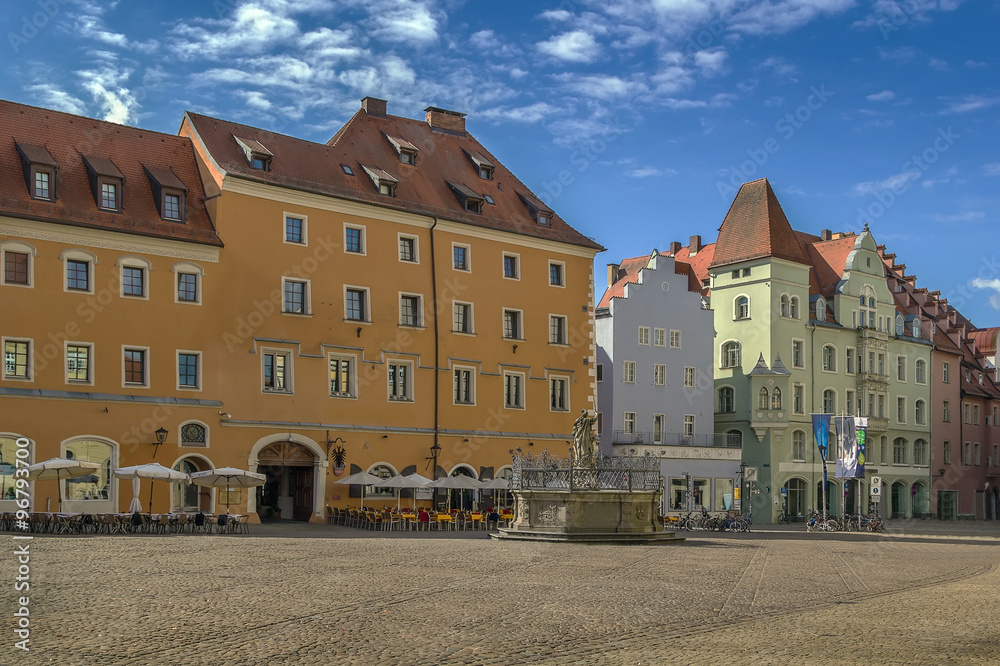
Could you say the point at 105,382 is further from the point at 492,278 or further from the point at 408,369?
the point at 492,278

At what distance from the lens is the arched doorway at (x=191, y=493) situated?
40500 millimetres

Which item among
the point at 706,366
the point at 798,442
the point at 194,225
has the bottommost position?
the point at 798,442

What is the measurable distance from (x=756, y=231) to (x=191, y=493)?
39.9m

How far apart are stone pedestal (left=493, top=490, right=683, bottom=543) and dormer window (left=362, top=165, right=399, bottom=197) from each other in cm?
1896

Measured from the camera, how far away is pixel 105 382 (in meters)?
39.5

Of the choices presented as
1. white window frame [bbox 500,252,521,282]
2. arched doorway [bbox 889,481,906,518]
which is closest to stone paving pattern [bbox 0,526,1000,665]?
white window frame [bbox 500,252,521,282]

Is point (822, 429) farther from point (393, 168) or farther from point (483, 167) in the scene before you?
point (393, 168)

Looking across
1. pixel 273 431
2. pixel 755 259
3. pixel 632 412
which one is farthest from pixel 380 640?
pixel 755 259

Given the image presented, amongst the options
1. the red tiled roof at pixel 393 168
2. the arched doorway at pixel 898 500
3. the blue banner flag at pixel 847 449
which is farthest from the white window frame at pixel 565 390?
the arched doorway at pixel 898 500

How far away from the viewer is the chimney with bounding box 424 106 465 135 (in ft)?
184

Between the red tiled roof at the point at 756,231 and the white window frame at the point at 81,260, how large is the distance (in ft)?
131

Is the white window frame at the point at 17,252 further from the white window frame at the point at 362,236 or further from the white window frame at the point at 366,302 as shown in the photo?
the white window frame at the point at 362,236

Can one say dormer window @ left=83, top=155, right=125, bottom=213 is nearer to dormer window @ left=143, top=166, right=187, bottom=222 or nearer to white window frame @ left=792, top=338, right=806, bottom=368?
dormer window @ left=143, top=166, right=187, bottom=222

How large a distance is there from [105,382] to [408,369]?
12.7 m
